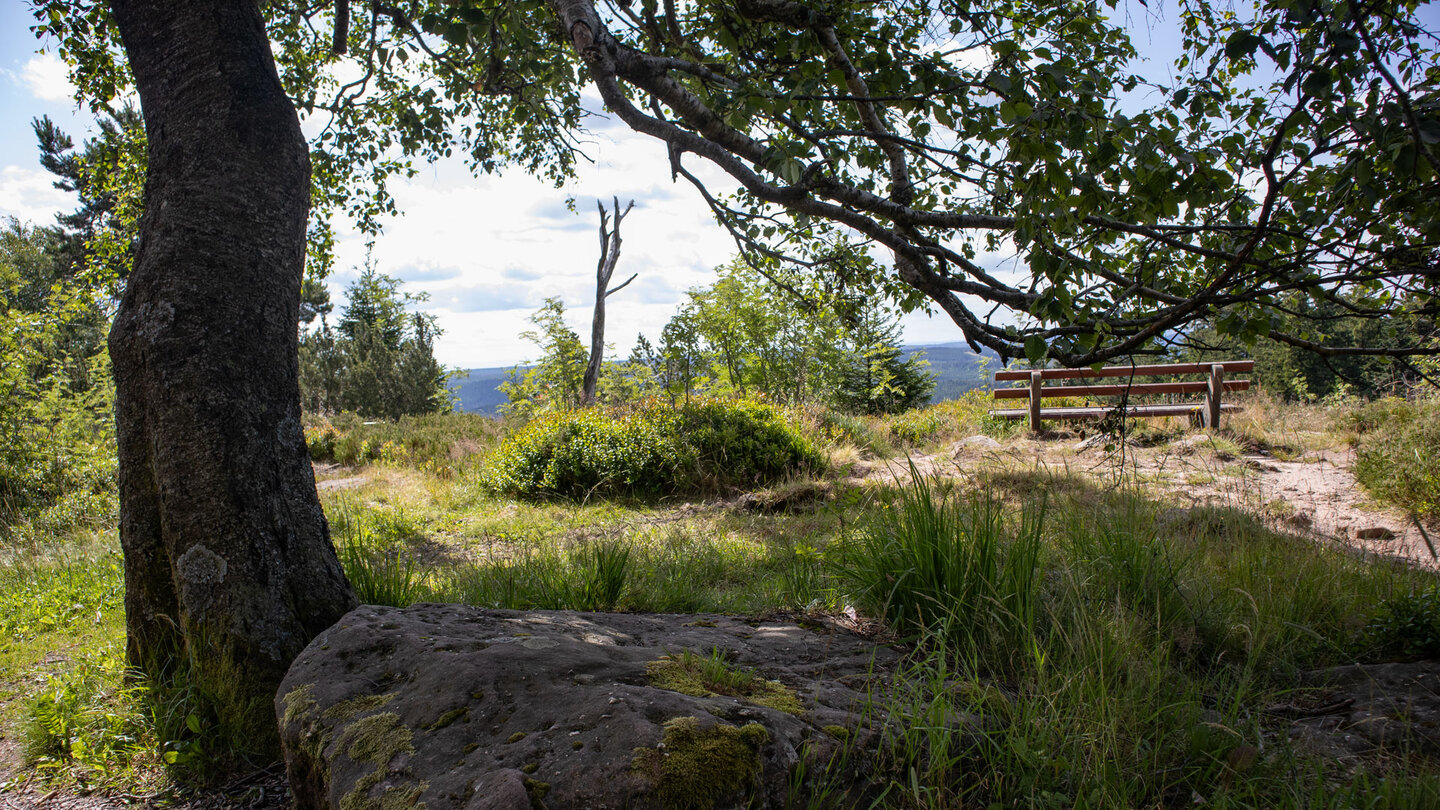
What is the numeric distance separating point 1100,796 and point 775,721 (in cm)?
83

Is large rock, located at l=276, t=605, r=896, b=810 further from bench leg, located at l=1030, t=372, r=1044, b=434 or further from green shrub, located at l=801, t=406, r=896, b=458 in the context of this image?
bench leg, located at l=1030, t=372, r=1044, b=434

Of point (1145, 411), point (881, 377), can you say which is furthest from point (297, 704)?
point (881, 377)

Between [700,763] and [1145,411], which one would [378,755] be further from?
[1145,411]

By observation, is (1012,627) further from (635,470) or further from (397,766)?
(635,470)

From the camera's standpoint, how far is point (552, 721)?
1663 millimetres

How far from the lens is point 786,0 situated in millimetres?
3516

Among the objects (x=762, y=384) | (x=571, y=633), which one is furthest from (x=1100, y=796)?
(x=762, y=384)

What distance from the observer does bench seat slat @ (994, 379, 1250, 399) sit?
428 inches

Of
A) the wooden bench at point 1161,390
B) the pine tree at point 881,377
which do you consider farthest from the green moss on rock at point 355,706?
the pine tree at point 881,377

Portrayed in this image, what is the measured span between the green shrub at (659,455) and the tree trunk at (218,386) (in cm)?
593

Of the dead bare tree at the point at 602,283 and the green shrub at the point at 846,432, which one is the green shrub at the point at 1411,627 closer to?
the green shrub at the point at 846,432

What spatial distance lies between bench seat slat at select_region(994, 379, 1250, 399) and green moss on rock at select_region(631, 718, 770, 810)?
10.6m

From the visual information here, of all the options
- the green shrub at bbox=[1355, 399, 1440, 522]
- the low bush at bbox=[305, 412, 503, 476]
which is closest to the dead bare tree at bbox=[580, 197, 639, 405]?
the low bush at bbox=[305, 412, 503, 476]

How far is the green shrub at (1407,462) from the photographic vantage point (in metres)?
6.05
